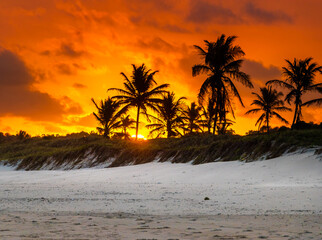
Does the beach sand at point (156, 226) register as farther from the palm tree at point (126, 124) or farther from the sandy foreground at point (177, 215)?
the palm tree at point (126, 124)

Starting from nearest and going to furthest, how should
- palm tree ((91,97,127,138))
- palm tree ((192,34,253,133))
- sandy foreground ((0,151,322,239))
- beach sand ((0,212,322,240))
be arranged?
beach sand ((0,212,322,240)) → sandy foreground ((0,151,322,239)) → palm tree ((192,34,253,133)) → palm tree ((91,97,127,138))

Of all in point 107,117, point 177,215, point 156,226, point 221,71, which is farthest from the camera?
point 107,117

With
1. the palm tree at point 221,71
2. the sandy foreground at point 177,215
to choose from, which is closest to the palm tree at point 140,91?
the palm tree at point 221,71

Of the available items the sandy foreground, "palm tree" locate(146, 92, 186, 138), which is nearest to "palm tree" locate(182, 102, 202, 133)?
"palm tree" locate(146, 92, 186, 138)

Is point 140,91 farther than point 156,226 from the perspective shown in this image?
Yes

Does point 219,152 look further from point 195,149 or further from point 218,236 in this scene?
point 218,236

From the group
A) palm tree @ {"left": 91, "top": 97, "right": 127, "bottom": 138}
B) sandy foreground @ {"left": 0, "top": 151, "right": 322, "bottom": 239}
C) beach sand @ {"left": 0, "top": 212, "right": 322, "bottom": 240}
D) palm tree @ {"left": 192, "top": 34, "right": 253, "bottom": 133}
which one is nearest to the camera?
beach sand @ {"left": 0, "top": 212, "right": 322, "bottom": 240}

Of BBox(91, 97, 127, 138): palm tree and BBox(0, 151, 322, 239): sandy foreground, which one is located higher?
BBox(91, 97, 127, 138): palm tree

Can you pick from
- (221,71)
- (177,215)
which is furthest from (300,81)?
(177,215)

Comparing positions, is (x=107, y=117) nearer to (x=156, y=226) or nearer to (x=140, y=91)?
(x=140, y=91)

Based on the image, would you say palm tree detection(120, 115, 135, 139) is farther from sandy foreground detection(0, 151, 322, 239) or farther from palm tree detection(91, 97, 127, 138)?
sandy foreground detection(0, 151, 322, 239)

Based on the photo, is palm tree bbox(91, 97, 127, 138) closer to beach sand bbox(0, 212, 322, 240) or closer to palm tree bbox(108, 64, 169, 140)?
palm tree bbox(108, 64, 169, 140)

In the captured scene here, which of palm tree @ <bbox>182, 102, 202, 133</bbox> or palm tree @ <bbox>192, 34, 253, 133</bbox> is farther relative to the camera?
palm tree @ <bbox>182, 102, 202, 133</bbox>

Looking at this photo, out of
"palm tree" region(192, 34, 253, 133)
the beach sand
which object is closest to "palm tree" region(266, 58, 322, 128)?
"palm tree" region(192, 34, 253, 133)
